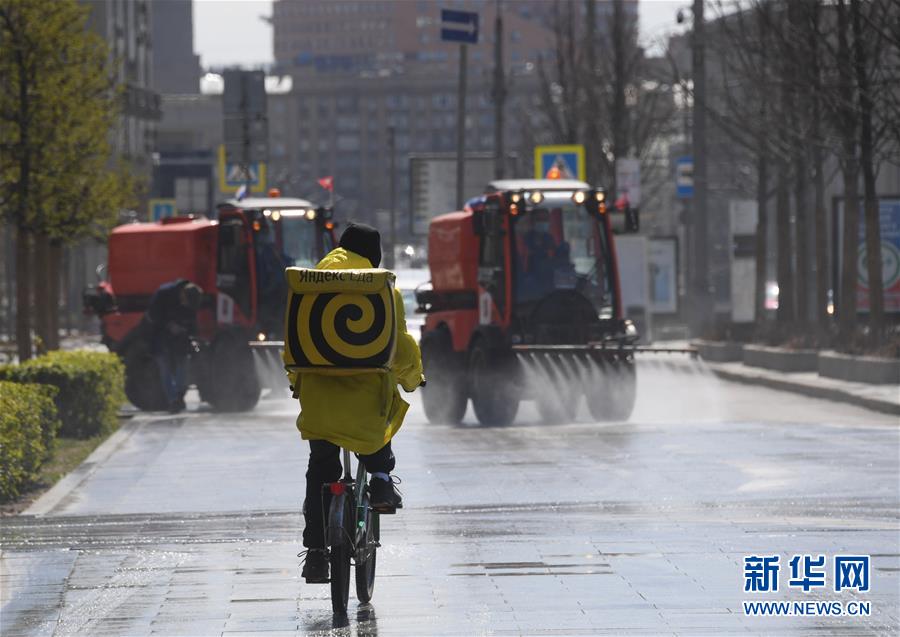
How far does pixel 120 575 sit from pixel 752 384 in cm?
2175

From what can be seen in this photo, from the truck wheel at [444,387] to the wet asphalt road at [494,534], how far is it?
130 inches

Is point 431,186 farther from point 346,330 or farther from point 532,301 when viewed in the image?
point 346,330

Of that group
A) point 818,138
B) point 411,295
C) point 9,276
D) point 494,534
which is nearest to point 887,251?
point 818,138

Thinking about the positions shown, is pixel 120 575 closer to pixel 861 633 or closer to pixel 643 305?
pixel 861 633

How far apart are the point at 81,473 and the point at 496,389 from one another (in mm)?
7198

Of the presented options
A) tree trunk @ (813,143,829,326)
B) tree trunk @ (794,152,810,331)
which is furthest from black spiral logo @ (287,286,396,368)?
tree trunk @ (794,152,810,331)

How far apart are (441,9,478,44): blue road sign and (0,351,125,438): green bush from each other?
65.8ft

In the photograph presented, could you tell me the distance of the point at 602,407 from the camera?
75.9 ft

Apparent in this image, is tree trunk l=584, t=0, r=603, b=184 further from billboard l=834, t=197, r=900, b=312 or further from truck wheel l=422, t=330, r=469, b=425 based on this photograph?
truck wheel l=422, t=330, r=469, b=425

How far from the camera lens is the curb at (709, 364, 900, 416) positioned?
77.3 ft

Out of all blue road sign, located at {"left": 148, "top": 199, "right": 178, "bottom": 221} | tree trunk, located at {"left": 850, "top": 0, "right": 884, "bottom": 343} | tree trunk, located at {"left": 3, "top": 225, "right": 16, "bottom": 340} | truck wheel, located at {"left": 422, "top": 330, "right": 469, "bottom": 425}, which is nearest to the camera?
truck wheel, located at {"left": 422, "top": 330, "right": 469, "bottom": 425}

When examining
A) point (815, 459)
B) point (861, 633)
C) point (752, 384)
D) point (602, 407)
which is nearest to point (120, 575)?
point (861, 633)

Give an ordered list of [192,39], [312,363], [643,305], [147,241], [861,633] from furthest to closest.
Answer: [192,39] → [643,305] → [147,241] → [312,363] → [861,633]

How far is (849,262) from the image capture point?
30.7 m
